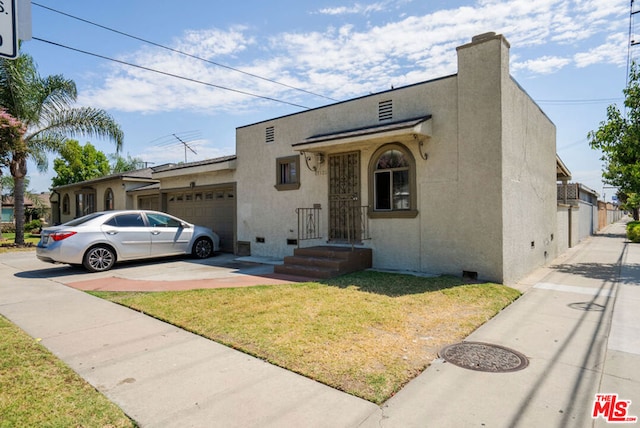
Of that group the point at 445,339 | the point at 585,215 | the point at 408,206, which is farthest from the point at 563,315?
the point at 585,215

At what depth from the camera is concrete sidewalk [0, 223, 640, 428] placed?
9.35 ft

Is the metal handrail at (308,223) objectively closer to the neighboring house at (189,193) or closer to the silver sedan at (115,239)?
the neighboring house at (189,193)

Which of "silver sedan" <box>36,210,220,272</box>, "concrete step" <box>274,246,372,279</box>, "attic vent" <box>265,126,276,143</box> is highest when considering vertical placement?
"attic vent" <box>265,126,276,143</box>

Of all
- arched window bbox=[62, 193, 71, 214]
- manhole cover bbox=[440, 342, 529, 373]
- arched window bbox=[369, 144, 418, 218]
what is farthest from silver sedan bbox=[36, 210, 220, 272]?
arched window bbox=[62, 193, 71, 214]

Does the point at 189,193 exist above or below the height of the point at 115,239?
above

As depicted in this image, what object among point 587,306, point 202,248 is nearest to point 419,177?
point 587,306

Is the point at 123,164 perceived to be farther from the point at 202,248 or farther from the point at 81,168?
the point at 202,248

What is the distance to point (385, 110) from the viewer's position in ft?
30.2

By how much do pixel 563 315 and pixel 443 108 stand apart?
15.6ft

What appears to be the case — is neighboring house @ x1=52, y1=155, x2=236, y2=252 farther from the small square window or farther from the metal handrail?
the metal handrail

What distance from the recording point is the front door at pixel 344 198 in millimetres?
9758

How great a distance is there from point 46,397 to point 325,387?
2306 millimetres

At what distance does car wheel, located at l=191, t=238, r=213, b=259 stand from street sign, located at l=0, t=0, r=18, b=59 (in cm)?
900

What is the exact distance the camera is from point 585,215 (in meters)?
22.3
